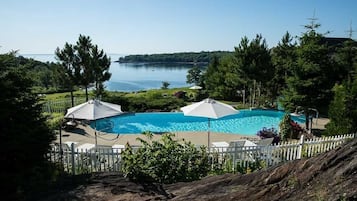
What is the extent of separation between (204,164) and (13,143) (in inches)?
172

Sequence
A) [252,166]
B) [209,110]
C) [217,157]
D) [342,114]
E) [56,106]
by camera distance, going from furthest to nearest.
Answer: [56,106] < [342,114] < [209,110] < [252,166] < [217,157]

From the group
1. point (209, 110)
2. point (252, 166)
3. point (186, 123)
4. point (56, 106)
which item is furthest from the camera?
point (56, 106)

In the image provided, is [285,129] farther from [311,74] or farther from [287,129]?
[311,74]

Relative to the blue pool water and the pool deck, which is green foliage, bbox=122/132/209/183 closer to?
the pool deck

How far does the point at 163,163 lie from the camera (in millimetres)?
6438

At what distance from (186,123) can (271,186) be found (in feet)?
50.9

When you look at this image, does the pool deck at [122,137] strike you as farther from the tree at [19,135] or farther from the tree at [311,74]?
the tree at [19,135]

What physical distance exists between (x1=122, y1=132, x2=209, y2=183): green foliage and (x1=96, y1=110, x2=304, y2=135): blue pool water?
33.5ft

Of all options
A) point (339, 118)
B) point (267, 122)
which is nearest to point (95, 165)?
point (339, 118)

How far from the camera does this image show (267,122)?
766 inches

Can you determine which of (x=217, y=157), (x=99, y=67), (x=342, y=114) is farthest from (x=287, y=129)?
(x=99, y=67)

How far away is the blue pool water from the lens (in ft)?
58.3

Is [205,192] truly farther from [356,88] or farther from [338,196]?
[356,88]

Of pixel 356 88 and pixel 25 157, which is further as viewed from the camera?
pixel 356 88
